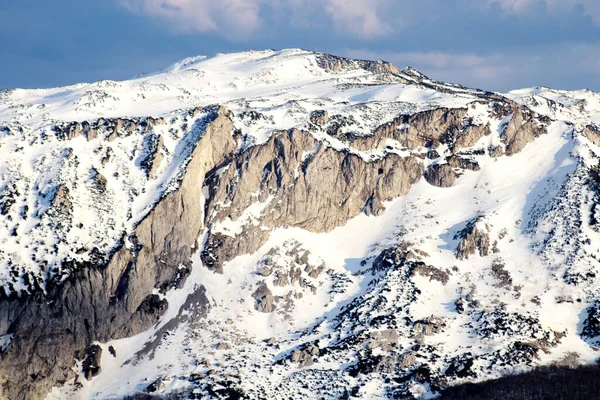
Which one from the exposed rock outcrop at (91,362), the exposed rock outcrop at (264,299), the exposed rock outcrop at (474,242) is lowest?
the exposed rock outcrop at (91,362)

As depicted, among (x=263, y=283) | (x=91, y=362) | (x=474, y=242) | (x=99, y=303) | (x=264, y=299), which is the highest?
(x=474, y=242)

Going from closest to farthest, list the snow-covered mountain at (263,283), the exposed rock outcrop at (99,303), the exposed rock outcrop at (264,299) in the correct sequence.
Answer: the snow-covered mountain at (263,283) → the exposed rock outcrop at (99,303) → the exposed rock outcrop at (264,299)

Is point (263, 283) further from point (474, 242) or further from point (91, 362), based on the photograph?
point (474, 242)

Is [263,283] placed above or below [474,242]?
below

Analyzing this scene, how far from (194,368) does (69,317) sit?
3120 cm

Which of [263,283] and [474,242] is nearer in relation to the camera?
[263,283]

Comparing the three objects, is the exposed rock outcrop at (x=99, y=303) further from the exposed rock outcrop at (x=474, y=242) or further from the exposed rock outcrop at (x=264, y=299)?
the exposed rock outcrop at (x=474, y=242)

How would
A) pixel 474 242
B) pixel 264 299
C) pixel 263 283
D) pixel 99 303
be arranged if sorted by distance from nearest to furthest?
pixel 99 303 → pixel 264 299 → pixel 263 283 → pixel 474 242

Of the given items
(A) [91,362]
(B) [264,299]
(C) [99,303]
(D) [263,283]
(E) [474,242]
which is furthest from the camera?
(E) [474,242]

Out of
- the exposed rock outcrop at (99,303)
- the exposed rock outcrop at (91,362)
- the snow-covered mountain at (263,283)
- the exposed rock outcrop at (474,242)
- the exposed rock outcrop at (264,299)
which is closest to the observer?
the snow-covered mountain at (263,283)

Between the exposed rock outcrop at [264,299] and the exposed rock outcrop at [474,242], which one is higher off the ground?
the exposed rock outcrop at [474,242]

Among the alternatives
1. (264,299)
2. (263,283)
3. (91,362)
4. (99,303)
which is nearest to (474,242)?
(263,283)

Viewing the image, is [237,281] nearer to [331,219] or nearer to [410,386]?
[331,219]

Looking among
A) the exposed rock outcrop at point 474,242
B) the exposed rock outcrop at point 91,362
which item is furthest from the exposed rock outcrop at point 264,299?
the exposed rock outcrop at point 474,242
